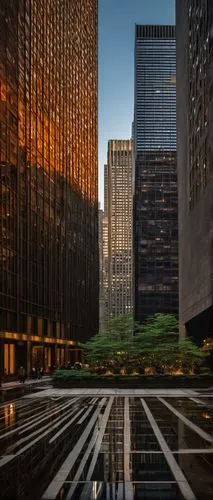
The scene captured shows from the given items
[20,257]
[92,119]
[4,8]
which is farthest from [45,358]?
[92,119]

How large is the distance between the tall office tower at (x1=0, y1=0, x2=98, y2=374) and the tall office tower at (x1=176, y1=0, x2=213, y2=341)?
20300 mm

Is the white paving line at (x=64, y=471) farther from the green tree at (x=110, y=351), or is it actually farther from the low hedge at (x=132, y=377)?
the green tree at (x=110, y=351)

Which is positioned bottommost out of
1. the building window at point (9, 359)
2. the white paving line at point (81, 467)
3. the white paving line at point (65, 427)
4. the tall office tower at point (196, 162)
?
the building window at point (9, 359)

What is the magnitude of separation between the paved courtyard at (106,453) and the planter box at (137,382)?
18345 millimetres

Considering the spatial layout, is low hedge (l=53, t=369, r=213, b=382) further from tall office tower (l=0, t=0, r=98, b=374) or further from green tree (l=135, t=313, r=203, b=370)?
tall office tower (l=0, t=0, r=98, b=374)

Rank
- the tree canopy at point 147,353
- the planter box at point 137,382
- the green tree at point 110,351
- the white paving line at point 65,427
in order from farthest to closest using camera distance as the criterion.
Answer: the green tree at point 110,351
the tree canopy at point 147,353
the planter box at point 137,382
the white paving line at point 65,427

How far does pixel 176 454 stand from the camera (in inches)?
656

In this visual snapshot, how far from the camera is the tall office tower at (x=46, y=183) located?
75.2 meters

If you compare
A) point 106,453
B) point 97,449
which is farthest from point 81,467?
point 97,449

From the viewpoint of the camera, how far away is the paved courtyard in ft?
40.5

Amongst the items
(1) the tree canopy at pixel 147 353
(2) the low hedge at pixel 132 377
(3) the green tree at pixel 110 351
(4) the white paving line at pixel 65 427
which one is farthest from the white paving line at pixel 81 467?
(1) the tree canopy at pixel 147 353

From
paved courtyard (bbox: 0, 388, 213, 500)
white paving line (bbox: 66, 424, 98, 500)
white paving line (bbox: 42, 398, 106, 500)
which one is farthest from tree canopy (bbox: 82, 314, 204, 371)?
white paving line (bbox: 66, 424, 98, 500)

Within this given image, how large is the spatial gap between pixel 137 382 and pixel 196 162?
2916cm

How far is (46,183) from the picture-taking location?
98.1 m
